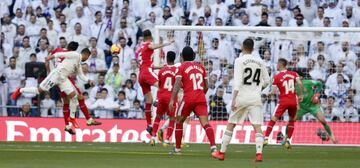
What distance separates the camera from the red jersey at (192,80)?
23234 mm

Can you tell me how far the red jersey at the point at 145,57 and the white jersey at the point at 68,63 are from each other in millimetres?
1590

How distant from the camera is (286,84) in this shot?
101 feet

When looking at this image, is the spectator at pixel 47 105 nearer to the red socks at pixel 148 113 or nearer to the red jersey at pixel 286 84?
the red socks at pixel 148 113

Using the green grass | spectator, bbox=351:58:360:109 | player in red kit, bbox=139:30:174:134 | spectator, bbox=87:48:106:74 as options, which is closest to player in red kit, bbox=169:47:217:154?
the green grass

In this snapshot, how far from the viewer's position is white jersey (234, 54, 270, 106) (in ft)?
73.2

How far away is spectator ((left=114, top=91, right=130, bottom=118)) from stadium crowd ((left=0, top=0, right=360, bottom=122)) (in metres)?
0.03

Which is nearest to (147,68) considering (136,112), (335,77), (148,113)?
(148,113)

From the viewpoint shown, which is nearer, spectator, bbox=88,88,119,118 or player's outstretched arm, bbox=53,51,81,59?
player's outstretched arm, bbox=53,51,81,59

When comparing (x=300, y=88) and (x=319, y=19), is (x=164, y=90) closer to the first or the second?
(x=300, y=88)

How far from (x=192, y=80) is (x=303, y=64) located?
11854 millimetres

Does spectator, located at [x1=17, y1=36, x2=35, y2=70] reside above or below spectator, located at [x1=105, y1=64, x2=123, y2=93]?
above

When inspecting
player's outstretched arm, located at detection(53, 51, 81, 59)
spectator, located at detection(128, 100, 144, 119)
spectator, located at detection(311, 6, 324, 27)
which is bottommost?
spectator, located at detection(128, 100, 144, 119)

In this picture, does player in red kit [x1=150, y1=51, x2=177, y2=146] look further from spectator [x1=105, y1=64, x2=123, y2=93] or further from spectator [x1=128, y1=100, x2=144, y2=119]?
spectator [x1=105, y1=64, x2=123, y2=93]

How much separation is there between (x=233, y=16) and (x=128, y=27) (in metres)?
3.44
